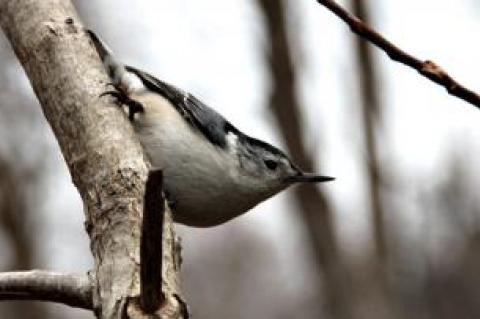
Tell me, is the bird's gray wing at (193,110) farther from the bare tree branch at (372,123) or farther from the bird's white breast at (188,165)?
the bare tree branch at (372,123)

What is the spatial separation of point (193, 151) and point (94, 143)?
0.86 m

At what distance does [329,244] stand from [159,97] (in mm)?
3606

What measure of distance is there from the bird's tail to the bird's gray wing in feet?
0.34

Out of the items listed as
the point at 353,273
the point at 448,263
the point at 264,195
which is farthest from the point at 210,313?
the point at 264,195

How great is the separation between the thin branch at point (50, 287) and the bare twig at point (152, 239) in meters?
0.22

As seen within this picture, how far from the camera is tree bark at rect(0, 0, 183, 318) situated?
1712 millimetres

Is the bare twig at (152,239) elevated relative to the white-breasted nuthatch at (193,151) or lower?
lower

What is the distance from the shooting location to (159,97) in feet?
9.92

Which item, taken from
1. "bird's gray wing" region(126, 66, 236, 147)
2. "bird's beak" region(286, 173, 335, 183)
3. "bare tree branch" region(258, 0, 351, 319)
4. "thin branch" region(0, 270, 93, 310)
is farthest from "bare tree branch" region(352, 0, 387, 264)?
"thin branch" region(0, 270, 93, 310)

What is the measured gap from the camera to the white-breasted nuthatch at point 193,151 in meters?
2.79

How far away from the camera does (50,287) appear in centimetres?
179

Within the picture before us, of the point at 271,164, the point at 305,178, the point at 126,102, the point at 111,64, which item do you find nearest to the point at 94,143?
the point at 126,102

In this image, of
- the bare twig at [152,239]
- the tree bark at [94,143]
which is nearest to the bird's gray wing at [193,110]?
the tree bark at [94,143]

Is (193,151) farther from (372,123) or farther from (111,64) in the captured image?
(372,123)
